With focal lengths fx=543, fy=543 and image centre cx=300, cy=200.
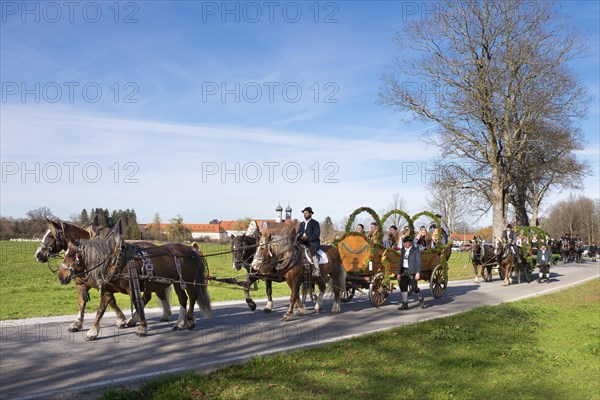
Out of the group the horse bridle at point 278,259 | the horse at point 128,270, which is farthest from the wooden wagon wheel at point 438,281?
the horse at point 128,270

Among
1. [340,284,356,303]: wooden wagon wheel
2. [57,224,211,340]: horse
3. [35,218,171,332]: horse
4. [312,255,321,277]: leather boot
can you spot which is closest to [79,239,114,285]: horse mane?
[57,224,211,340]: horse

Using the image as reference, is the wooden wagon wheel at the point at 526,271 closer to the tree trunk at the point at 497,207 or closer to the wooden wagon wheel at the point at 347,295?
the tree trunk at the point at 497,207

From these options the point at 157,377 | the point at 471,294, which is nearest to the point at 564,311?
the point at 471,294

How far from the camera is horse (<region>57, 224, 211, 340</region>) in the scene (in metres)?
10.2

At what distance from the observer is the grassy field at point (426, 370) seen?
7.25 m

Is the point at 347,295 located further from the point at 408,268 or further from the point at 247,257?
the point at 247,257

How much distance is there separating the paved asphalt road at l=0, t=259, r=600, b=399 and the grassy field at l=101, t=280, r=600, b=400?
76 cm

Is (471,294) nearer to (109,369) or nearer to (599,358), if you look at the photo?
(599,358)

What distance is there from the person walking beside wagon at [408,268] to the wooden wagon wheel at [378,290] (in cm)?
56

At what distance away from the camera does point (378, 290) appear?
1563 cm

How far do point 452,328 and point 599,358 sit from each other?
2836mm

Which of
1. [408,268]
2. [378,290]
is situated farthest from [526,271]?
[378,290]

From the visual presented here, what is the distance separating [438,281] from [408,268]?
300cm

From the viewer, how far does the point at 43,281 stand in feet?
86.9
